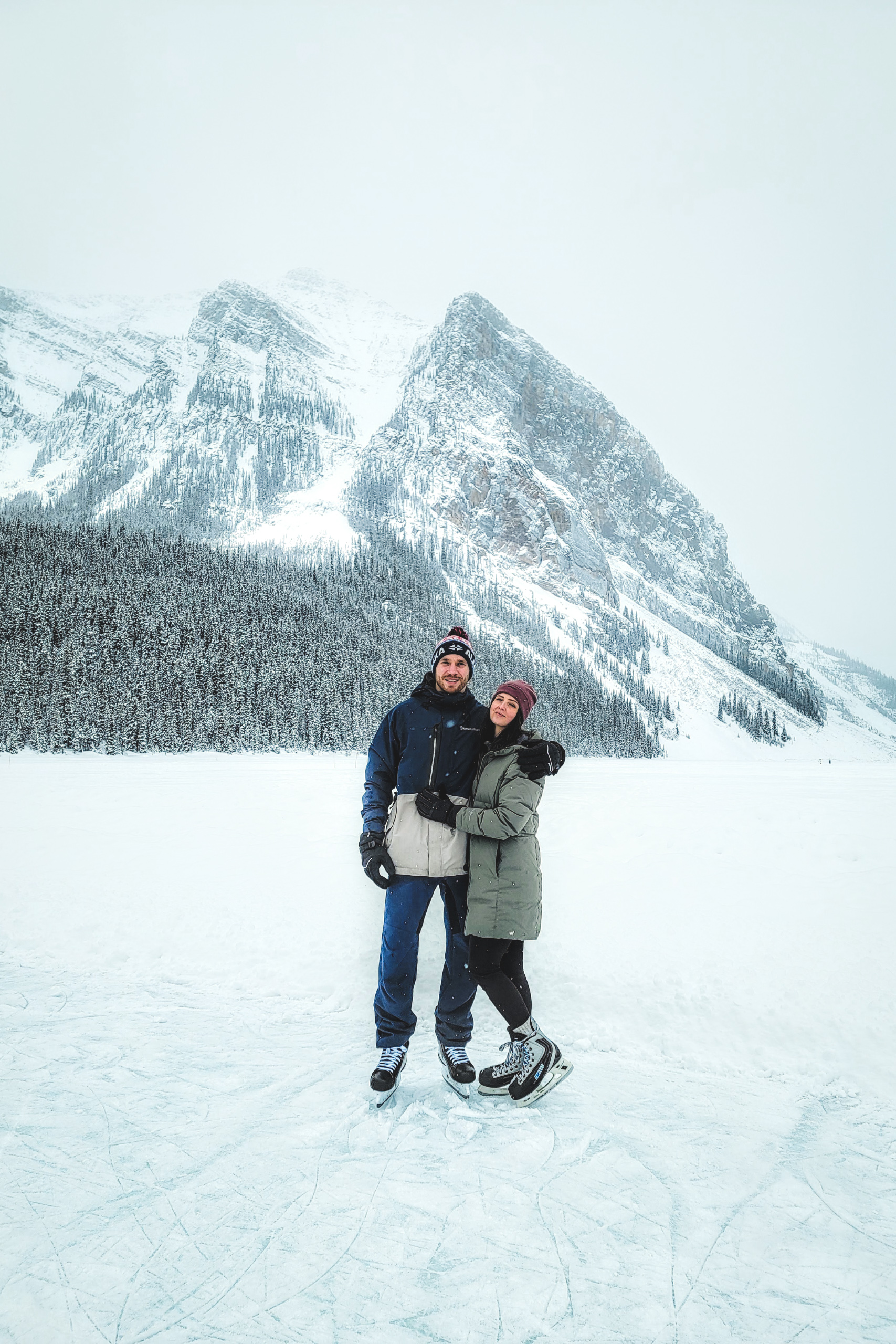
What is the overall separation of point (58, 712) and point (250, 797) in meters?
45.5

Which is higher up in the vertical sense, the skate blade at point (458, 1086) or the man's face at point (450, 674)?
the man's face at point (450, 674)

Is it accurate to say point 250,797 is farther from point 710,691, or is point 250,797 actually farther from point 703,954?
point 710,691

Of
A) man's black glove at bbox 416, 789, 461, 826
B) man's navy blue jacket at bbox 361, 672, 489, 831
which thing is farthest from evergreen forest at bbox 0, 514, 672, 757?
man's black glove at bbox 416, 789, 461, 826

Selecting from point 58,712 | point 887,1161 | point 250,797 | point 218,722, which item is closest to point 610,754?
point 218,722

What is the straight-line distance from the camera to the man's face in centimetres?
407

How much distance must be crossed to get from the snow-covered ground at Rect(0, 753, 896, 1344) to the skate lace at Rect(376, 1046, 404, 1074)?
19 cm

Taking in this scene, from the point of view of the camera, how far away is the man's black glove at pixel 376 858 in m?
3.79

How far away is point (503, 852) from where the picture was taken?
3734 mm

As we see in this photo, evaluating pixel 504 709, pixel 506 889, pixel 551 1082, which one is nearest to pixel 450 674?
pixel 504 709

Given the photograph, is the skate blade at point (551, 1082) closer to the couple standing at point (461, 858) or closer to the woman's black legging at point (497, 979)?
the couple standing at point (461, 858)

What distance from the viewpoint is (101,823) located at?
30.0 ft

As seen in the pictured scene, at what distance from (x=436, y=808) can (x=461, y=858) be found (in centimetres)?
44

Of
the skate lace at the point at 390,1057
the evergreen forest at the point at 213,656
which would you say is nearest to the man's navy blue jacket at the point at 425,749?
the skate lace at the point at 390,1057

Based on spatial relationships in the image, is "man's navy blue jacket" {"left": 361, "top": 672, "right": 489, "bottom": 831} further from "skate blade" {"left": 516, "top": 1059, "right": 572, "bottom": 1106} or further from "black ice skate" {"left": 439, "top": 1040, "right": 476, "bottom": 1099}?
"skate blade" {"left": 516, "top": 1059, "right": 572, "bottom": 1106}
